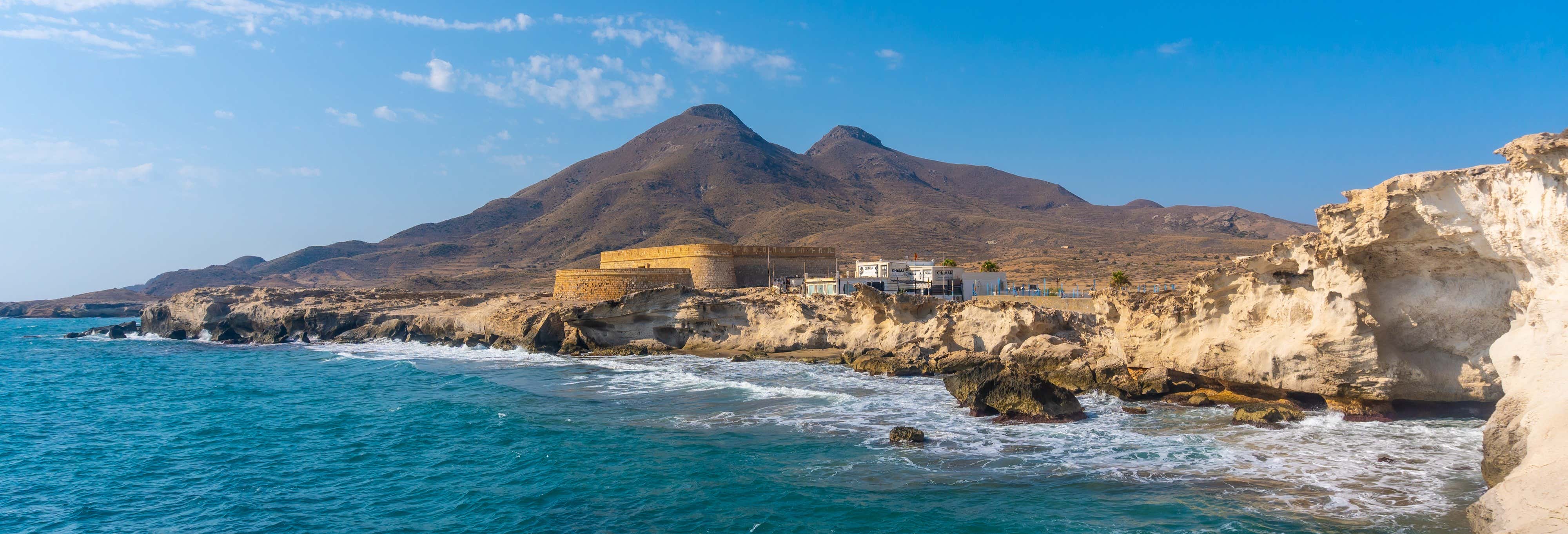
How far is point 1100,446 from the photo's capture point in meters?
11.4

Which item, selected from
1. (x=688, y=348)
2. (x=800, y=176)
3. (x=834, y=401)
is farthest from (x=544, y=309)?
(x=800, y=176)

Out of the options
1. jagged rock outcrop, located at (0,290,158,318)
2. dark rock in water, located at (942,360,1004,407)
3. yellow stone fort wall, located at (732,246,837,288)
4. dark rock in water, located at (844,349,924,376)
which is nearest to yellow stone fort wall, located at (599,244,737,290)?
yellow stone fort wall, located at (732,246,837,288)

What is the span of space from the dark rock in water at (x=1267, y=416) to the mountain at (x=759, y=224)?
29.3 metres

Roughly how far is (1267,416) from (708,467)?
886 centimetres

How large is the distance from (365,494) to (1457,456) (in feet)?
47.3

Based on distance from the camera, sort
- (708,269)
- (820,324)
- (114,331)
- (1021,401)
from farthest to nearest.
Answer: (114,331) → (708,269) → (820,324) → (1021,401)

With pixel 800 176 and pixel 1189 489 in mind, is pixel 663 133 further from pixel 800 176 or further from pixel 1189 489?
pixel 1189 489

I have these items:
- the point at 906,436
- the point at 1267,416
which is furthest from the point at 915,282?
the point at 906,436

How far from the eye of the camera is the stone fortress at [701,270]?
34.8 meters

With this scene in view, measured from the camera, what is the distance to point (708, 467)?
11250 mm

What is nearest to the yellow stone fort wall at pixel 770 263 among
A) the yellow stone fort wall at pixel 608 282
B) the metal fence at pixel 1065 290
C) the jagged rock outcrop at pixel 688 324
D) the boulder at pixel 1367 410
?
the yellow stone fort wall at pixel 608 282

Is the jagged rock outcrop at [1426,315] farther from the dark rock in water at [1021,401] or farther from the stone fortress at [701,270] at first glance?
the stone fortress at [701,270]

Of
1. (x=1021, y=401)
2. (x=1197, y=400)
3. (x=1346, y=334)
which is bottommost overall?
(x=1197, y=400)

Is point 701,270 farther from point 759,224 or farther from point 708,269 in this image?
point 759,224
